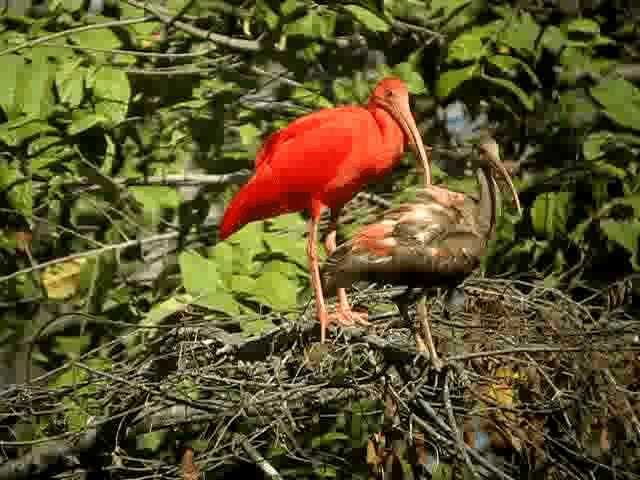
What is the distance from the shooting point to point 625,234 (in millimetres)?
5805

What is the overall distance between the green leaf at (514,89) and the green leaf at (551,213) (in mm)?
525

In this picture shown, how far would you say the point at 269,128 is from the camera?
6516mm

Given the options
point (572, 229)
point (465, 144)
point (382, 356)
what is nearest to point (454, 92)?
point (465, 144)

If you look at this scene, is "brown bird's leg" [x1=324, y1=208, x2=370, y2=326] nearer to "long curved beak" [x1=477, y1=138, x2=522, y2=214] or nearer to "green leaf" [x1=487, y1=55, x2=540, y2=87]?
"long curved beak" [x1=477, y1=138, x2=522, y2=214]

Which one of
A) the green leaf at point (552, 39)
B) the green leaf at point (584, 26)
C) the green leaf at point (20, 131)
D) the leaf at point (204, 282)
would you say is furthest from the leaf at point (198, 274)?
the green leaf at point (584, 26)

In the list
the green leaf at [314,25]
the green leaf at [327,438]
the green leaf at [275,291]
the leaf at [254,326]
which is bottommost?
the green leaf at [327,438]

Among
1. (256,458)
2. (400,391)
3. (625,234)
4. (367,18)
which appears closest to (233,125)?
(367,18)

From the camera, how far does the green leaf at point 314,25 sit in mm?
6043

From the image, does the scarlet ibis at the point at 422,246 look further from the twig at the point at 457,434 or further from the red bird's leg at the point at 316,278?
the twig at the point at 457,434

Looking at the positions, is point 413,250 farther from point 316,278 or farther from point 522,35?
point 522,35

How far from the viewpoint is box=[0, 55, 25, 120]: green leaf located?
5293 millimetres

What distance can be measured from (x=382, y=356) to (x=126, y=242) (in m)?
2.68

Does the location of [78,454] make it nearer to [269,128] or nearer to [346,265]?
[346,265]

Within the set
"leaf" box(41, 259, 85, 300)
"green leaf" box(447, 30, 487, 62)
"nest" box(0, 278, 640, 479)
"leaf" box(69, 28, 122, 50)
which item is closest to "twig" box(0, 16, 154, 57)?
"leaf" box(69, 28, 122, 50)
